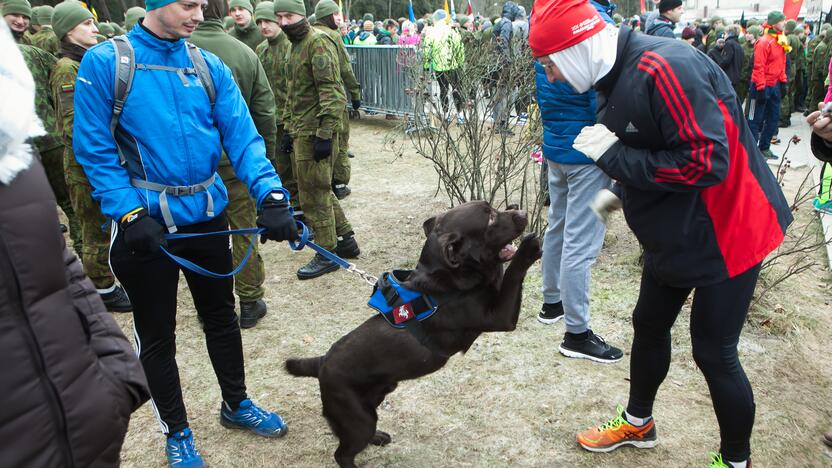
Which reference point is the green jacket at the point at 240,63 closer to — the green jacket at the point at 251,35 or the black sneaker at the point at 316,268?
the black sneaker at the point at 316,268

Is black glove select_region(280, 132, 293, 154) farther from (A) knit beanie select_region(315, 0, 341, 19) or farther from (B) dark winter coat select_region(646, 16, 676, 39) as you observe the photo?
(B) dark winter coat select_region(646, 16, 676, 39)

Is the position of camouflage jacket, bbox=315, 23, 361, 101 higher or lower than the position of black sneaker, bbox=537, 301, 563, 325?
higher

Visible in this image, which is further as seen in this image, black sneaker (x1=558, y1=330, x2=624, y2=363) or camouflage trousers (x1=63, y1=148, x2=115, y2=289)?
camouflage trousers (x1=63, y1=148, x2=115, y2=289)

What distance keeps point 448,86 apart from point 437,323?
4.04 metres

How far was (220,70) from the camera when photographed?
2.95 meters

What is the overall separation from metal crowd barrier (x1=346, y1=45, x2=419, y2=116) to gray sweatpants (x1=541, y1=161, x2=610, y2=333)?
8.29 metres

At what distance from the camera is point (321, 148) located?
518 centimetres

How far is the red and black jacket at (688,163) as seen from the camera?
7.20 ft

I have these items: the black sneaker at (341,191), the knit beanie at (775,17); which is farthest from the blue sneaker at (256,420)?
the knit beanie at (775,17)

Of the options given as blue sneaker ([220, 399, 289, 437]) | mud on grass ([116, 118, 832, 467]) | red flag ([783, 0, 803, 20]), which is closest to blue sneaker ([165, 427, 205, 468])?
mud on grass ([116, 118, 832, 467])

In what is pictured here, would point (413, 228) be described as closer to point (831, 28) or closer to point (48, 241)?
point (48, 241)

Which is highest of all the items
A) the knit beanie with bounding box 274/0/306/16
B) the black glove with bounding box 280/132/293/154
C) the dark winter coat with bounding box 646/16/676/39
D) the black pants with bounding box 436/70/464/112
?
the knit beanie with bounding box 274/0/306/16

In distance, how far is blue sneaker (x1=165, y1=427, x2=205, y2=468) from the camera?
10.2ft

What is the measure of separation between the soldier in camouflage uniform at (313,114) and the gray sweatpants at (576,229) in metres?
2.13
